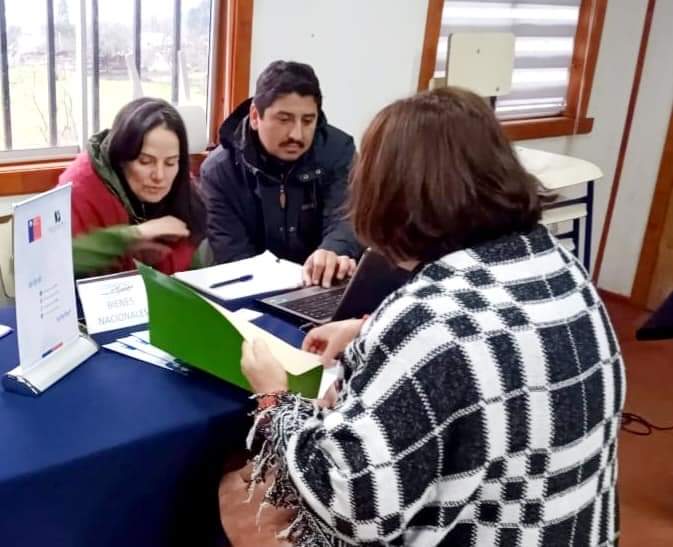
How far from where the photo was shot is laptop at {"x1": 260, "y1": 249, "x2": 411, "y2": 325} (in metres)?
1.45

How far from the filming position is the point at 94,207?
1900 mm

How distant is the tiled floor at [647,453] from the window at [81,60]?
186 centimetres

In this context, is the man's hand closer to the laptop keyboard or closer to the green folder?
the laptop keyboard

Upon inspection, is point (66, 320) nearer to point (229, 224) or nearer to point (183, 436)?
point (183, 436)

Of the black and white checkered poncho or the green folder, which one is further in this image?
the green folder

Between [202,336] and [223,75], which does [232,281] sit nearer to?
[202,336]

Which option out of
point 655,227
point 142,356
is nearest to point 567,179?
point 655,227

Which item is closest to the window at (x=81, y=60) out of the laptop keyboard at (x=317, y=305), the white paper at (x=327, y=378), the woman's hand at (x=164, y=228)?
the woman's hand at (x=164, y=228)

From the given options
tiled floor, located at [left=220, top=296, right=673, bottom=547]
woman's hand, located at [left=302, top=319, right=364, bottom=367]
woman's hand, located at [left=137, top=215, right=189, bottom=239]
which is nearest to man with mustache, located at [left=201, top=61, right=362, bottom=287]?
woman's hand, located at [left=137, top=215, right=189, bottom=239]

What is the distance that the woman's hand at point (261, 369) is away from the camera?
119 cm

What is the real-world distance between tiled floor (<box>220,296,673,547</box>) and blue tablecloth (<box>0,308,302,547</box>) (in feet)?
4.46

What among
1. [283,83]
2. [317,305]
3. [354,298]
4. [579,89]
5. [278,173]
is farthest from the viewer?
[579,89]

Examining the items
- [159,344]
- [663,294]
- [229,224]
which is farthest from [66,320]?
[663,294]

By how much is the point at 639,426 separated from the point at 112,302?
2.04 meters
